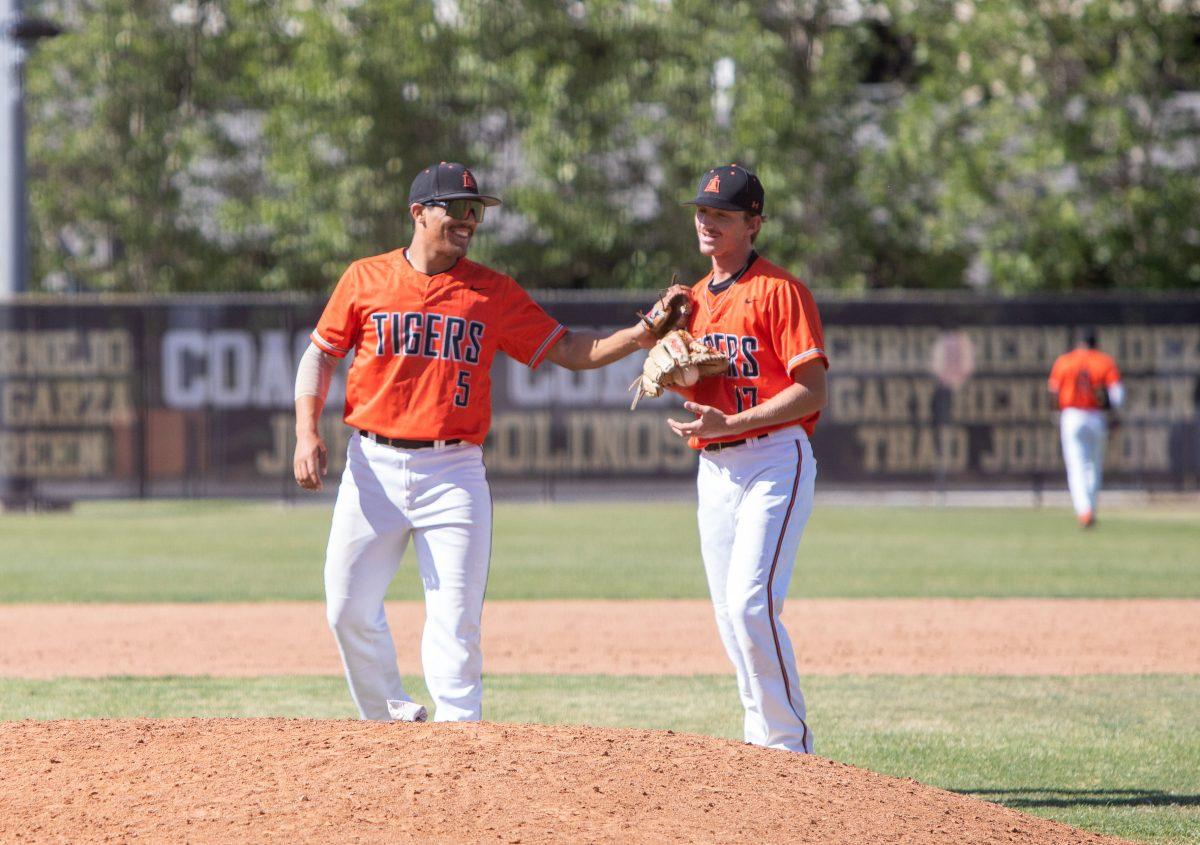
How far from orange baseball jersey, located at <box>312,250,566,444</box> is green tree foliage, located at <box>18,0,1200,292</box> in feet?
57.9

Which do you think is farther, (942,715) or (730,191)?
(942,715)

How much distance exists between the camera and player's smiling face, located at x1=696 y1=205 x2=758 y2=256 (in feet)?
16.5

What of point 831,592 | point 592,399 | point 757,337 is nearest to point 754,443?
point 757,337

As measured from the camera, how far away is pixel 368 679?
5.10 metres

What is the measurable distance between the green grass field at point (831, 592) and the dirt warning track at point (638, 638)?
0.42 m

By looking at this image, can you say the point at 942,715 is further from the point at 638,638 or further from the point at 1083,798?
the point at 638,638

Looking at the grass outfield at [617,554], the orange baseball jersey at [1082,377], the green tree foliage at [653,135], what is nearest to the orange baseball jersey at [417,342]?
the grass outfield at [617,554]

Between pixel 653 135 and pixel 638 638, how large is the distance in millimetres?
15446

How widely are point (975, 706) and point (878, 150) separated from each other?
1789 cm

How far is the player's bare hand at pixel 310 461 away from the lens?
4.98 meters

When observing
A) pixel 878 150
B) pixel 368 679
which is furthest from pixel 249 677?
pixel 878 150

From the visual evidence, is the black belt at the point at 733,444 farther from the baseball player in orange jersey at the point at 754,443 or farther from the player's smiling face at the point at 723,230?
the player's smiling face at the point at 723,230

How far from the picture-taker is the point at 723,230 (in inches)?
199

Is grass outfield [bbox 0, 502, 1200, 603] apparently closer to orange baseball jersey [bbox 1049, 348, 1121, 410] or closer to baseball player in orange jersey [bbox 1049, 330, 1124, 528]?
baseball player in orange jersey [bbox 1049, 330, 1124, 528]
